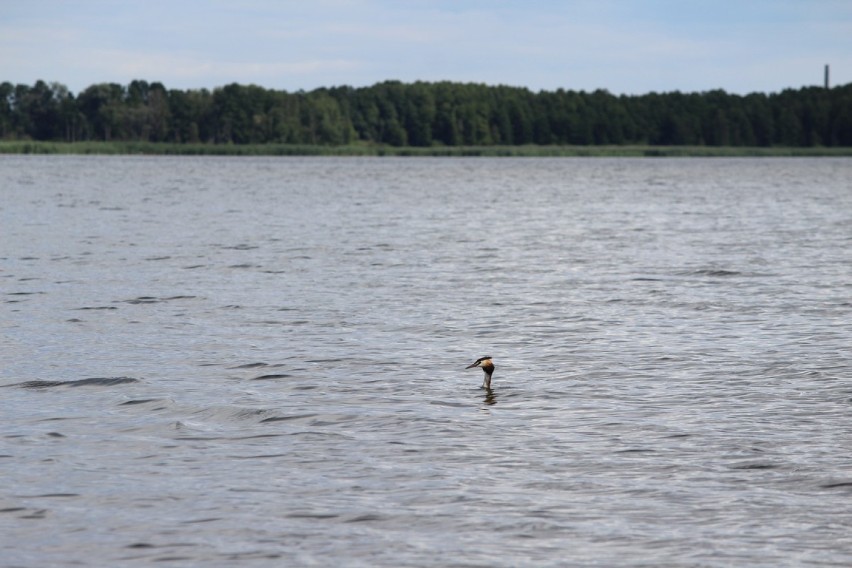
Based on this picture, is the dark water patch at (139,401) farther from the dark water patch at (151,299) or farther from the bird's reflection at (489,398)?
the dark water patch at (151,299)

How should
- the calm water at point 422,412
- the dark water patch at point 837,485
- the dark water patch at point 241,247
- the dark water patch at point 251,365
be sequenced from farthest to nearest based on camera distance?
the dark water patch at point 241,247
the dark water patch at point 251,365
the dark water patch at point 837,485
the calm water at point 422,412

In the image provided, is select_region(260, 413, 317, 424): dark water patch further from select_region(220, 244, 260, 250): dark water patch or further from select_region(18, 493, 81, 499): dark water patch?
select_region(220, 244, 260, 250): dark water patch

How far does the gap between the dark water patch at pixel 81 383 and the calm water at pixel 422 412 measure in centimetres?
7

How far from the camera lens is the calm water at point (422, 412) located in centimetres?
1094

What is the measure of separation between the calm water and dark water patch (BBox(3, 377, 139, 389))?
65mm

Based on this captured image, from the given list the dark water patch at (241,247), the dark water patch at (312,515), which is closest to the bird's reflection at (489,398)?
the dark water patch at (312,515)

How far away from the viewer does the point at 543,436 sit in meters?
14.5

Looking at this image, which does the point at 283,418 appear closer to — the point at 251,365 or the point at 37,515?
the point at 251,365

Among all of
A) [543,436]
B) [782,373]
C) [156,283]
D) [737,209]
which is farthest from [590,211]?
[543,436]

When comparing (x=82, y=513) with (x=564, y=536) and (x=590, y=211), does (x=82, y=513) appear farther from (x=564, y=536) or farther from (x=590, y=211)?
(x=590, y=211)

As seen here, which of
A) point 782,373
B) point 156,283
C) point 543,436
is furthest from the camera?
point 156,283

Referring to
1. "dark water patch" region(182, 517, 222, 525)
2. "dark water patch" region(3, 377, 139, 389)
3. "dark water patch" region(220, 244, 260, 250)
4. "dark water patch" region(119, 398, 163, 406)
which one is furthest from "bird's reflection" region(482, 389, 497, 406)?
"dark water patch" region(220, 244, 260, 250)

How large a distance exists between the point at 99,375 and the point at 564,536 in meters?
9.33

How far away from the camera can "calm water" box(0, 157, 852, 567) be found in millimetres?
10938
